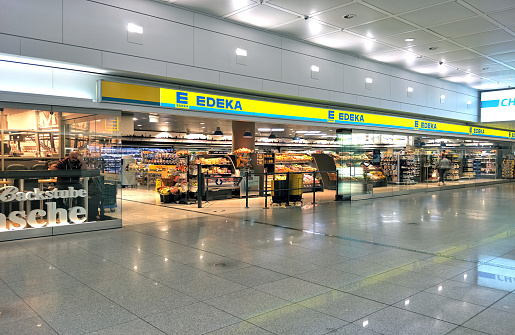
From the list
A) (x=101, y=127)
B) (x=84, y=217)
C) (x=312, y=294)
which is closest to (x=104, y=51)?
(x=101, y=127)

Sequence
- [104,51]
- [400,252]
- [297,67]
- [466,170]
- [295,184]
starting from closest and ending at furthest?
[400,252]
[104,51]
[297,67]
[295,184]
[466,170]

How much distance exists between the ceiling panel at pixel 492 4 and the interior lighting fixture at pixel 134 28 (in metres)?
6.06

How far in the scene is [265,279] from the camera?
4.29 metres

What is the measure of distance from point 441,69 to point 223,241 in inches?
406

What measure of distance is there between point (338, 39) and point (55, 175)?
7034mm

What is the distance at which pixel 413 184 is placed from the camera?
15.4 metres

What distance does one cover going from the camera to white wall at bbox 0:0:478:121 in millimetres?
6125

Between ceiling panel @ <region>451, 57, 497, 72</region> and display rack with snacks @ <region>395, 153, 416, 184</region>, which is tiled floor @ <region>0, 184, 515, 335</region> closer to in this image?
ceiling panel @ <region>451, 57, 497, 72</region>

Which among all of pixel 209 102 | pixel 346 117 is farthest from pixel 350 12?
pixel 346 117

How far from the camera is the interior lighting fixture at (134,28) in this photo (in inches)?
277

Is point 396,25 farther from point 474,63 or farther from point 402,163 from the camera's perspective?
point 402,163

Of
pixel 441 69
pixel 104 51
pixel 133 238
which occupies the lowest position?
pixel 133 238

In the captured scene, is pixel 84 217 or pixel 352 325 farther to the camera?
pixel 84 217

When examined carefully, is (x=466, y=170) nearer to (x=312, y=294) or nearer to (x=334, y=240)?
(x=334, y=240)
